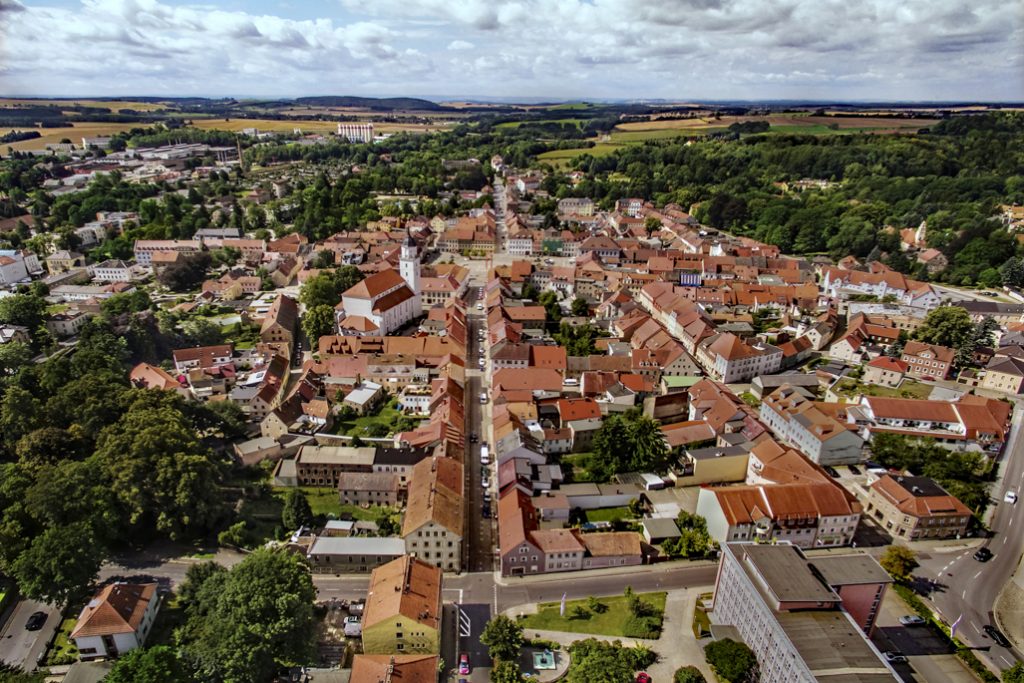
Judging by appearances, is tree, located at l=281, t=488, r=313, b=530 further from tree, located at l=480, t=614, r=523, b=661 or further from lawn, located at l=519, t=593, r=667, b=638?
lawn, located at l=519, t=593, r=667, b=638

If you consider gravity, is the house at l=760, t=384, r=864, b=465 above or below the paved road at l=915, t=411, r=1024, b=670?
above

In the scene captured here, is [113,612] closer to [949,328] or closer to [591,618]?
[591,618]

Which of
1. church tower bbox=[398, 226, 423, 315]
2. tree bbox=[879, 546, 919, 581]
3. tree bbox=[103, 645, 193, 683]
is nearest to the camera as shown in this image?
tree bbox=[103, 645, 193, 683]

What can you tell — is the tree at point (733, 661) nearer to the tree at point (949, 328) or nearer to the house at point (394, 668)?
the house at point (394, 668)

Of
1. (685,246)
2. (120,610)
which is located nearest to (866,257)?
(685,246)

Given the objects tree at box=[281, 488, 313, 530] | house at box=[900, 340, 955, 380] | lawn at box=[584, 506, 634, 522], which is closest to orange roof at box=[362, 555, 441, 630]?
tree at box=[281, 488, 313, 530]

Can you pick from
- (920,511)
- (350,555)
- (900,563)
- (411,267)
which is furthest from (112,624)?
(411,267)
